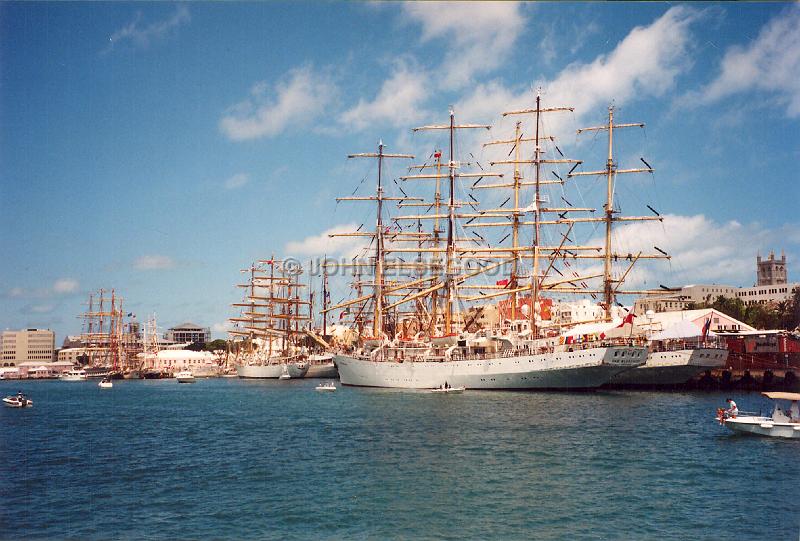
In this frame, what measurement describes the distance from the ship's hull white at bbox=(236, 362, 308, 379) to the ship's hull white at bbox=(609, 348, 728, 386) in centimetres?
7005

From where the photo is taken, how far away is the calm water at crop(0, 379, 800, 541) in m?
21.8

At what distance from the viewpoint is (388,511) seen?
2323 cm

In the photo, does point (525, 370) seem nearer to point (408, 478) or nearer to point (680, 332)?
point (680, 332)

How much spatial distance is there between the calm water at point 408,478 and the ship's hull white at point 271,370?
3135 inches

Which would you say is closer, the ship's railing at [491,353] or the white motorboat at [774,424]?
the white motorboat at [774,424]

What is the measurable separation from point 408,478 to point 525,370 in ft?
125

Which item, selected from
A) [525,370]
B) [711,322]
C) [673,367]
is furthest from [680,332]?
[525,370]

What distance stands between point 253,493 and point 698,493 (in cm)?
1593

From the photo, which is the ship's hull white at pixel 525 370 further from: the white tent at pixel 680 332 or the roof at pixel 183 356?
the roof at pixel 183 356

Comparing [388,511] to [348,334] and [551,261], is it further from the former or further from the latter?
[348,334]

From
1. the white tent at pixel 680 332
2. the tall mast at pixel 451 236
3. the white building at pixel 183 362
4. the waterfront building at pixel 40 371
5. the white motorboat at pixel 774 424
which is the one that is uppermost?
the tall mast at pixel 451 236

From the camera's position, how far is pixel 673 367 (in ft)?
225

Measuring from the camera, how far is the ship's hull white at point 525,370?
61.7 metres

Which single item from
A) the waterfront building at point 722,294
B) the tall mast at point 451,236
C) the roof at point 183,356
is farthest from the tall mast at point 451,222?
the roof at point 183,356
